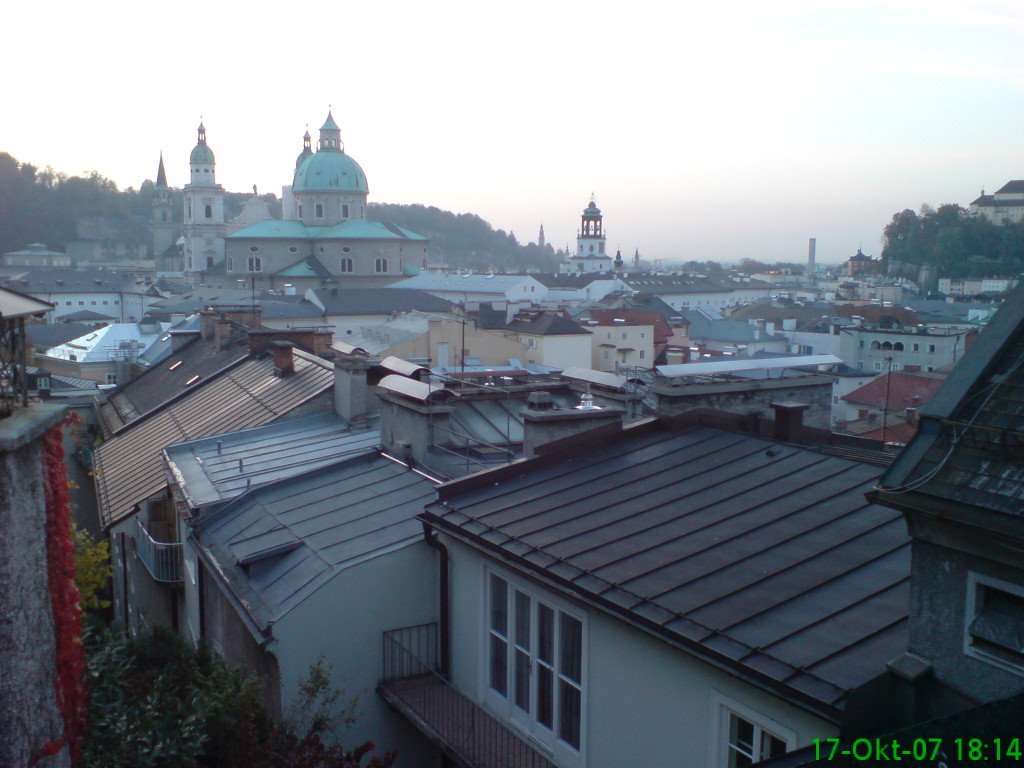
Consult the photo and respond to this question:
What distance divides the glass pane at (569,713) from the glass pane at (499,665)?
75 centimetres

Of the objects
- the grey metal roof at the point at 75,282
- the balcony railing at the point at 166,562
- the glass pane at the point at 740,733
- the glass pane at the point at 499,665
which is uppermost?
the grey metal roof at the point at 75,282

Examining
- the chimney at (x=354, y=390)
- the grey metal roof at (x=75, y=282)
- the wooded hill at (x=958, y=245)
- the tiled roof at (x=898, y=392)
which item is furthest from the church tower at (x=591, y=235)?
the chimney at (x=354, y=390)

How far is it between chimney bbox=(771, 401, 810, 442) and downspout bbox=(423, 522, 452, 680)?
3.18 m

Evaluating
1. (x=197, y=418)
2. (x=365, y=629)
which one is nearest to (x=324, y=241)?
(x=197, y=418)

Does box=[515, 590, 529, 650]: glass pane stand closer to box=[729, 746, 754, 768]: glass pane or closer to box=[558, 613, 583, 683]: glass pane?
box=[558, 613, 583, 683]: glass pane

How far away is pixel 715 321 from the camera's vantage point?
6425cm

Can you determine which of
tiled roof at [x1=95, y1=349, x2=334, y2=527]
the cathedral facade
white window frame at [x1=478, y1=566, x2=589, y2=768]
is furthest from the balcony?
the cathedral facade

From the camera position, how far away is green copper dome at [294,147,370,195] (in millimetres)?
87125

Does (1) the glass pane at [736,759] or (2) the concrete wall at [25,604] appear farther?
(1) the glass pane at [736,759]

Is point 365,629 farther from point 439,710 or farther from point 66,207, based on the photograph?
point 66,207

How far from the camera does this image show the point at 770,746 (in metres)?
5.30

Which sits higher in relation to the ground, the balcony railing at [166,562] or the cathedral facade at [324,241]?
the cathedral facade at [324,241]

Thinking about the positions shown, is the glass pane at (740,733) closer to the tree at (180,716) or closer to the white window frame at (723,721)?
the white window frame at (723,721)

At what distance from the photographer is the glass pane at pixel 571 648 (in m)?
6.77
